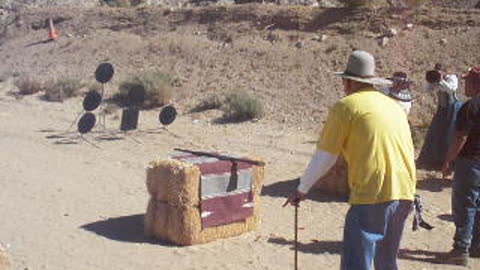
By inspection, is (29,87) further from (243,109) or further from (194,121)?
(243,109)

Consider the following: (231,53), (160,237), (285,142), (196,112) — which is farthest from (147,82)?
(160,237)

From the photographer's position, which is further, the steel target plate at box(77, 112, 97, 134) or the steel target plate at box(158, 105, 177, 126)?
the steel target plate at box(158, 105, 177, 126)

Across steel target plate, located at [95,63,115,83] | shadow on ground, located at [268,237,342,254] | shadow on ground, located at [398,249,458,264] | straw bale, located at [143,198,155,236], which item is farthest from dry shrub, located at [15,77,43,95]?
shadow on ground, located at [398,249,458,264]

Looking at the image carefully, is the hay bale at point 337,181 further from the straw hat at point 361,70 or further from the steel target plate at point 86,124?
the steel target plate at point 86,124

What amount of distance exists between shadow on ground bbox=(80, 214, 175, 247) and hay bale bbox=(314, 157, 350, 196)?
2439 mm

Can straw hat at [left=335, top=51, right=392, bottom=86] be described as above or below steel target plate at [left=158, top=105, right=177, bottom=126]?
above

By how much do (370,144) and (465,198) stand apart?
2639 millimetres

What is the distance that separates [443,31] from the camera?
826 inches

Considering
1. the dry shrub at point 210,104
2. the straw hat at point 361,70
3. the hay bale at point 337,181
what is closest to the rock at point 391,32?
the dry shrub at point 210,104

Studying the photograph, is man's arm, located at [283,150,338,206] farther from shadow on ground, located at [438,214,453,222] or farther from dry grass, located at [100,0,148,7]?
dry grass, located at [100,0,148,7]

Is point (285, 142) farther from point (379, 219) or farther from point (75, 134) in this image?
point (379, 219)

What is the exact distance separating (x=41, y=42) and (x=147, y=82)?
1329 cm

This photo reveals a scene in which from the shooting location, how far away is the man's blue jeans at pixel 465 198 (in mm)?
7348

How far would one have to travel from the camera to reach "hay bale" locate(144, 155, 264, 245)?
324 inches
